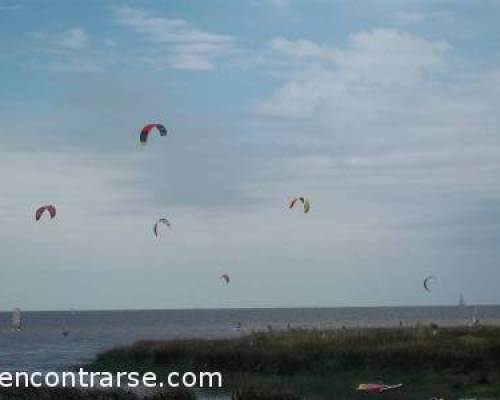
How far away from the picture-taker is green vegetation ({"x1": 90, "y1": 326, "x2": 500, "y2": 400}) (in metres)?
27.5

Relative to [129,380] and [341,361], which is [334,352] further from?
[129,380]

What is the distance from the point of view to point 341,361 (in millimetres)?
32625

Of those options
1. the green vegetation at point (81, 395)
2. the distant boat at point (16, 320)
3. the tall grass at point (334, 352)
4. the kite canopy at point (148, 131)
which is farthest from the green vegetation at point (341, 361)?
the distant boat at point (16, 320)

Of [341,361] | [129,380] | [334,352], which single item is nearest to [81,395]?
[129,380]

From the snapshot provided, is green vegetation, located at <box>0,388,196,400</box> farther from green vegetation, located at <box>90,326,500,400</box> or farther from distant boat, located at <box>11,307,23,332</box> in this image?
distant boat, located at <box>11,307,23,332</box>

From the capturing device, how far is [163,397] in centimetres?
2342

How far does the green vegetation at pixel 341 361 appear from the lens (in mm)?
27500

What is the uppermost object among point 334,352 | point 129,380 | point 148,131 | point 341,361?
point 148,131

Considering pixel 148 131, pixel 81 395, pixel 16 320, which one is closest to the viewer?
pixel 81 395

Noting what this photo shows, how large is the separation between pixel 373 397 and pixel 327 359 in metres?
6.53

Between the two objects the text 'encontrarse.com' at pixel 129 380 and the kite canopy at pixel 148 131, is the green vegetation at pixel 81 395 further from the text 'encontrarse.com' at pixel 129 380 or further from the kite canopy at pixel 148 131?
the kite canopy at pixel 148 131

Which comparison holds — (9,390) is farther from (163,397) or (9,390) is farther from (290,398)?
(290,398)

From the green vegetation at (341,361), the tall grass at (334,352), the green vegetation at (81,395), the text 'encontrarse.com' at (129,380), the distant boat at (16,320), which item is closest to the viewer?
the green vegetation at (81,395)

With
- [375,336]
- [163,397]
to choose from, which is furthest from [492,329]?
[163,397]
